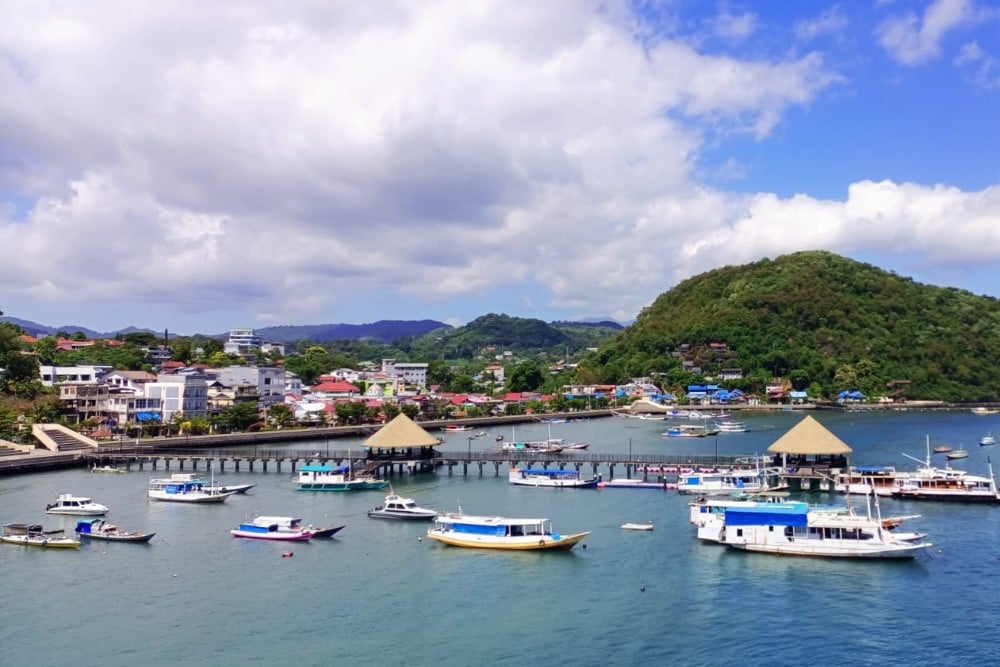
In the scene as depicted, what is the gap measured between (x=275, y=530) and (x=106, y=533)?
7.05m

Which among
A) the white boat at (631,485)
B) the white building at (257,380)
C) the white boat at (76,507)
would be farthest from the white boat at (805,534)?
the white building at (257,380)

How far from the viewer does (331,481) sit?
47.7 metres

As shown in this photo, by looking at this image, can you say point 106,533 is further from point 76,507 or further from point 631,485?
point 631,485

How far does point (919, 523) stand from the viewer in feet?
119

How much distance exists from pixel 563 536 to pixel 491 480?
750 inches

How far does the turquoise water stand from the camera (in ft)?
71.8

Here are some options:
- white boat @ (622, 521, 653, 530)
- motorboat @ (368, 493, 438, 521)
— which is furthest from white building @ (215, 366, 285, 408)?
white boat @ (622, 521, 653, 530)

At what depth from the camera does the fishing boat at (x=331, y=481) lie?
47.5 metres

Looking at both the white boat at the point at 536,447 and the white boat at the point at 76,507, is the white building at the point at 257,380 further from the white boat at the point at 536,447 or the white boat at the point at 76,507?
the white boat at the point at 76,507

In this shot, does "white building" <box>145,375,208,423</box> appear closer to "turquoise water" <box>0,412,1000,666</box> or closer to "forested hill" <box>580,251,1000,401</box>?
"turquoise water" <box>0,412,1000,666</box>

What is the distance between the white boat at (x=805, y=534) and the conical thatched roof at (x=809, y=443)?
11384 millimetres

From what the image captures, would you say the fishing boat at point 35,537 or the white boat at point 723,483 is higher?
the white boat at point 723,483

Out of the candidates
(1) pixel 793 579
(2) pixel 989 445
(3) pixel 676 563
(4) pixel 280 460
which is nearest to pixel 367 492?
(4) pixel 280 460

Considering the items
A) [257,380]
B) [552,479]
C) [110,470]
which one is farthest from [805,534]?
[257,380]
